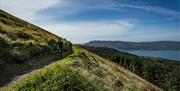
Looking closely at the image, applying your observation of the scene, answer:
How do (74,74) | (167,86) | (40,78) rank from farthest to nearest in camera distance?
(167,86)
(74,74)
(40,78)

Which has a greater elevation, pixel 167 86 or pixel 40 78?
pixel 40 78

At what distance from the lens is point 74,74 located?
2470cm

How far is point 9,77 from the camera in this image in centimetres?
3359

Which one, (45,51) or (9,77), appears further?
(45,51)

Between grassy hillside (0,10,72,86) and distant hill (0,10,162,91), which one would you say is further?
grassy hillside (0,10,72,86)

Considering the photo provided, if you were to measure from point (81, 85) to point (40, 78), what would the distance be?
3470 millimetres

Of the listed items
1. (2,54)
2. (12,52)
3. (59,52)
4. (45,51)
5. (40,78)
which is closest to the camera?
(40,78)

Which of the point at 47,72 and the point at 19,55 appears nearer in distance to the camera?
the point at 47,72

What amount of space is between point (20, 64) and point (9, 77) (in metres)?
9.27

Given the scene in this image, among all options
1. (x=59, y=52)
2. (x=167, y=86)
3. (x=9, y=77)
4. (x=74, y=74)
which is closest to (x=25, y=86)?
(x=74, y=74)

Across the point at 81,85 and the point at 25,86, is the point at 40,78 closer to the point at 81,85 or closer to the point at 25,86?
the point at 25,86

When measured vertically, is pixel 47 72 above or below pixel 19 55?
above

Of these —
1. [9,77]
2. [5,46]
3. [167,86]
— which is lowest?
[167,86]

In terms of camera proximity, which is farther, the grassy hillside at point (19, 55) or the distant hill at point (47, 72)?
the grassy hillside at point (19, 55)
